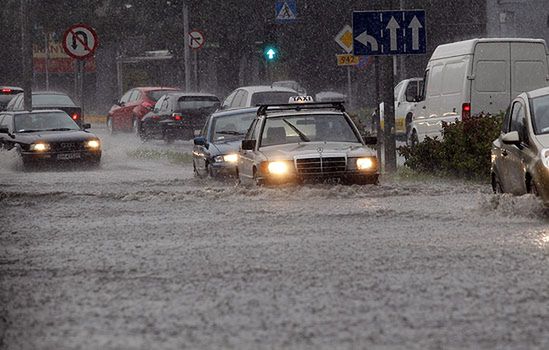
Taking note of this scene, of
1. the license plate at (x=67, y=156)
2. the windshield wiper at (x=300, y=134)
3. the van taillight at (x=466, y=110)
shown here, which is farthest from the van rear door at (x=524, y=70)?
the license plate at (x=67, y=156)

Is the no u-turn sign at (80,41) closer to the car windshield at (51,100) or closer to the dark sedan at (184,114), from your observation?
the dark sedan at (184,114)

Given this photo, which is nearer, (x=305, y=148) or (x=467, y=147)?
(x=305, y=148)

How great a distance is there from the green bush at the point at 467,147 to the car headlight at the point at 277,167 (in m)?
4.45

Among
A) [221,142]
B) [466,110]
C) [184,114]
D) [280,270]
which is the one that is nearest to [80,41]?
[221,142]

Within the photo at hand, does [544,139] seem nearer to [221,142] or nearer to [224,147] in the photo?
[224,147]

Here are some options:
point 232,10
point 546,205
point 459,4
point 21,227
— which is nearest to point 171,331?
point 546,205

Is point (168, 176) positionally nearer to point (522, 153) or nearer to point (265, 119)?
point (265, 119)

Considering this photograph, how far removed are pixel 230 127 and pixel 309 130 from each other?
5.71 meters

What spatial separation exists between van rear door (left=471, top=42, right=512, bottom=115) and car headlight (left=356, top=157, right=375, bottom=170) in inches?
295

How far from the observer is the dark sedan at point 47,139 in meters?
30.7

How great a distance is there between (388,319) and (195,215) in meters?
8.68

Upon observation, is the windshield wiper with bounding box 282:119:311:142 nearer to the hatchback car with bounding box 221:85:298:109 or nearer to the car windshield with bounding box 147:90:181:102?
the hatchback car with bounding box 221:85:298:109

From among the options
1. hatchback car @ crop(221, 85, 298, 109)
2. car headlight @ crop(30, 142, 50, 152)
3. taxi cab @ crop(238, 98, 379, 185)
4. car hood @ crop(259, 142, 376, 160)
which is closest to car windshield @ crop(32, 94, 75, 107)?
hatchback car @ crop(221, 85, 298, 109)

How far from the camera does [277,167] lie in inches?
738
